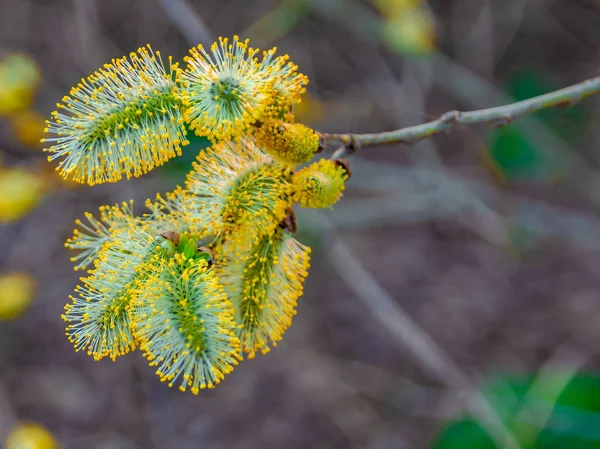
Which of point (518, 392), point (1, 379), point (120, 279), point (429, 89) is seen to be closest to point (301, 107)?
point (429, 89)

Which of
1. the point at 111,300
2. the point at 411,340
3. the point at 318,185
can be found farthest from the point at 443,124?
the point at 411,340

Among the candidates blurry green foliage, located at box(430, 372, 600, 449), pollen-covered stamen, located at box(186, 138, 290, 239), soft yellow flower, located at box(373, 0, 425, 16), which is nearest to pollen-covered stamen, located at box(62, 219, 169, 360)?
pollen-covered stamen, located at box(186, 138, 290, 239)

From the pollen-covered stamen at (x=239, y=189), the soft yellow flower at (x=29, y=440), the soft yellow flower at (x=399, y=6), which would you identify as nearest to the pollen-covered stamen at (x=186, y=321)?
the pollen-covered stamen at (x=239, y=189)

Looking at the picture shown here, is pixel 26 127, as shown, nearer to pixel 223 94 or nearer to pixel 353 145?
pixel 223 94

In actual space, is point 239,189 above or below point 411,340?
below

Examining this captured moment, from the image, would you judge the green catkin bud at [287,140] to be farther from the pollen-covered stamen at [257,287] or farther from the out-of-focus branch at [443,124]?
the pollen-covered stamen at [257,287]

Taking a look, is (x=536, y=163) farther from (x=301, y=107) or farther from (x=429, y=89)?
(x=301, y=107)

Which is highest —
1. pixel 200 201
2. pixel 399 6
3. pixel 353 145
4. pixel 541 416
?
pixel 399 6
